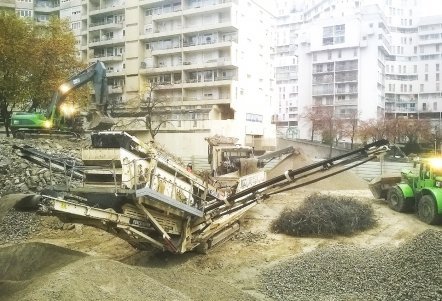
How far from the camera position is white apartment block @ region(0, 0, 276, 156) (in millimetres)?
35688

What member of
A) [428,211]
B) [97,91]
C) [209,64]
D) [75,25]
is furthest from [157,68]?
[428,211]

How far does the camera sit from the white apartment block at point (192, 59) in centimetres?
3569

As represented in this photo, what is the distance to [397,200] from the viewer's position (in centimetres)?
1354

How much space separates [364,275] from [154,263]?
480 cm

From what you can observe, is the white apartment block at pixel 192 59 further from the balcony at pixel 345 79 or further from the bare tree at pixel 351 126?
the balcony at pixel 345 79

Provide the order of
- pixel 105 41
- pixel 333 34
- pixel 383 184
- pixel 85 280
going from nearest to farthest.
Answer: pixel 85 280
pixel 383 184
pixel 105 41
pixel 333 34

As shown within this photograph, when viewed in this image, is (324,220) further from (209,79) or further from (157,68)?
(157,68)

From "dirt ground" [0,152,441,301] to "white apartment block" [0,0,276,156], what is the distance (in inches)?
848

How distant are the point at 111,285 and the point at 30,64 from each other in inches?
902

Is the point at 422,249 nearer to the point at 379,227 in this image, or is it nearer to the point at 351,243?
the point at 351,243

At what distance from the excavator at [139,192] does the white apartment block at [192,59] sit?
79.8ft

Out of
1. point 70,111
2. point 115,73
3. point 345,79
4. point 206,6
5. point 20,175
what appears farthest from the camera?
point 345,79

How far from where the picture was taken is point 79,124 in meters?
28.6

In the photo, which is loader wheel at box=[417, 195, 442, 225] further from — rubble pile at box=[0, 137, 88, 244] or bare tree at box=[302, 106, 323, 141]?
bare tree at box=[302, 106, 323, 141]
